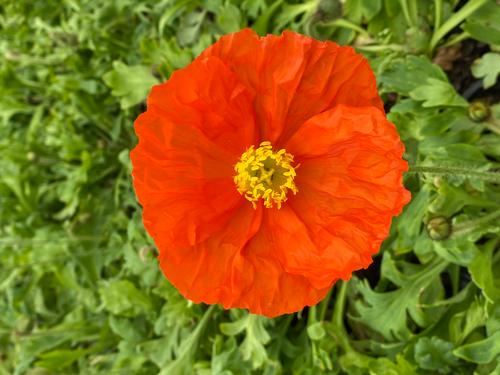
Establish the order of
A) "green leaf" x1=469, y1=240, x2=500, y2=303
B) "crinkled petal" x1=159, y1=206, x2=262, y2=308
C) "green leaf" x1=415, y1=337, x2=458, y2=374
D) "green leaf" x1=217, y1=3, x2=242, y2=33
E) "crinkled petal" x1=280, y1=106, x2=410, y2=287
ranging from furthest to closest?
"green leaf" x1=217, y1=3, x2=242, y2=33
"green leaf" x1=415, y1=337, x2=458, y2=374
"green leaf" x1=469, y1=240, x2=500, y2=303
"crinkled petal" x1=159, y1=206, x2=262, y2=308
"crinkled petal" x1=280, y1=106, x2=410, y2=287

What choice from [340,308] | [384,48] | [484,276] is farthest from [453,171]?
[340,308]

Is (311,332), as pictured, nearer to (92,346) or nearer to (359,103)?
(359,103)

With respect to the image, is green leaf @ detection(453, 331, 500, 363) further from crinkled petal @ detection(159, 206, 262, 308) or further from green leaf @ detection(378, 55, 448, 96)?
green leaf @ detection(378, 55, 448, 96)

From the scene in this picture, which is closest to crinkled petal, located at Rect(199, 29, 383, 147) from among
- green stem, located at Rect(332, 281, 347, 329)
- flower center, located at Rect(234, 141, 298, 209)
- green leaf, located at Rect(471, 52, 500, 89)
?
flower center, located at Rect(234, 141, 298, 209)

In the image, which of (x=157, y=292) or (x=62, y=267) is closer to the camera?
(x=157, y=292)

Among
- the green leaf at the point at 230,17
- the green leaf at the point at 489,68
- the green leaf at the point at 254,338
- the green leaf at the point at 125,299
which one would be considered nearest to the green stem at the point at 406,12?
the green leaf at the point at 489,68

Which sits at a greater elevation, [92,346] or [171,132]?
[171,132]

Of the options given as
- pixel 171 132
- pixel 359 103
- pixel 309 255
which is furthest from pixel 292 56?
pixel 309 255
